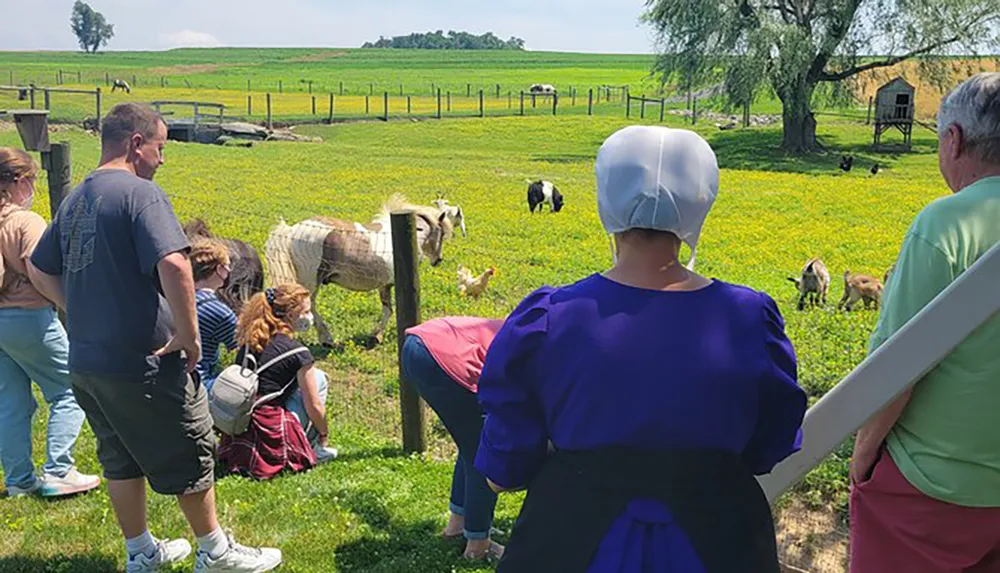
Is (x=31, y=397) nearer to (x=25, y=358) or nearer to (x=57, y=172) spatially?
(x=25, y=358)

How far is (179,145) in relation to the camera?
31.1 meters

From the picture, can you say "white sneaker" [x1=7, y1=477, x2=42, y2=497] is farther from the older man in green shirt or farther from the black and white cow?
the black and white cow

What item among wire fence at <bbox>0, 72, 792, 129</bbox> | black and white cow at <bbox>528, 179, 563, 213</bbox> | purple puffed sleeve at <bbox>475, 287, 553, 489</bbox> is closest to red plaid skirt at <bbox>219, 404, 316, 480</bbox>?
purple puffed sleeve at <bbox>475, 287, 553, 489</bbox>

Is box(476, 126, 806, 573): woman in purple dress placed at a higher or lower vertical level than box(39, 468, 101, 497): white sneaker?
higher

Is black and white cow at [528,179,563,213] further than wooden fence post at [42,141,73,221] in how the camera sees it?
Yes

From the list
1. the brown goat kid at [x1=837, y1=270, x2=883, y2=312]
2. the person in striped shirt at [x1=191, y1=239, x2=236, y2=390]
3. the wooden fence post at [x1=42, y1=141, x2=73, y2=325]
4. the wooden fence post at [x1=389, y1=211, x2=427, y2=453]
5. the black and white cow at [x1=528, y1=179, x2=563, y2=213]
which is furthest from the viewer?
the black and white cow at [x1=528, y1=179, x2=563, y2=213]

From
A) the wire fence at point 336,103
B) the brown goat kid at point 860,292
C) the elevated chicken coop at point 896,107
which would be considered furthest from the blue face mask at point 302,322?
the elevated chicken coop at point 896,107

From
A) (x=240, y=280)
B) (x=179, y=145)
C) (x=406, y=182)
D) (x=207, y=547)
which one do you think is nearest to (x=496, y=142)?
(x=179, y=145)

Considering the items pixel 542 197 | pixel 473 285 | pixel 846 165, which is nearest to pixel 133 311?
pixel 473 285

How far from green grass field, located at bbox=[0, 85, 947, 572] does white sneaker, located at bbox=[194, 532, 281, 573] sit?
0.13 meters

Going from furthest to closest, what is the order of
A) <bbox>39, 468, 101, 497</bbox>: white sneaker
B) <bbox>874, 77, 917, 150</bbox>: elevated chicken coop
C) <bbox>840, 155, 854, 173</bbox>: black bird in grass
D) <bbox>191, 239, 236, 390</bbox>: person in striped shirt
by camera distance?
<bbox>874, 77, 917, 150</bbox>: elevated chicken coop → <bbox>840, 155, 854, 173</bbox>: black bird in grass → <bbox>191, 239, 236, 390</bbox>: person in striped shirt → <bbox>39, 468, 101, 497</bbox>: white sneaker

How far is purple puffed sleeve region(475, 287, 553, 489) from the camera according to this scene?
2051mm

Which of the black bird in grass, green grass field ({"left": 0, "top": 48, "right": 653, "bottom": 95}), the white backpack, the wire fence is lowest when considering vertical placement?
the white backpack

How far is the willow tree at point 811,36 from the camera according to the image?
32719 millimetres
